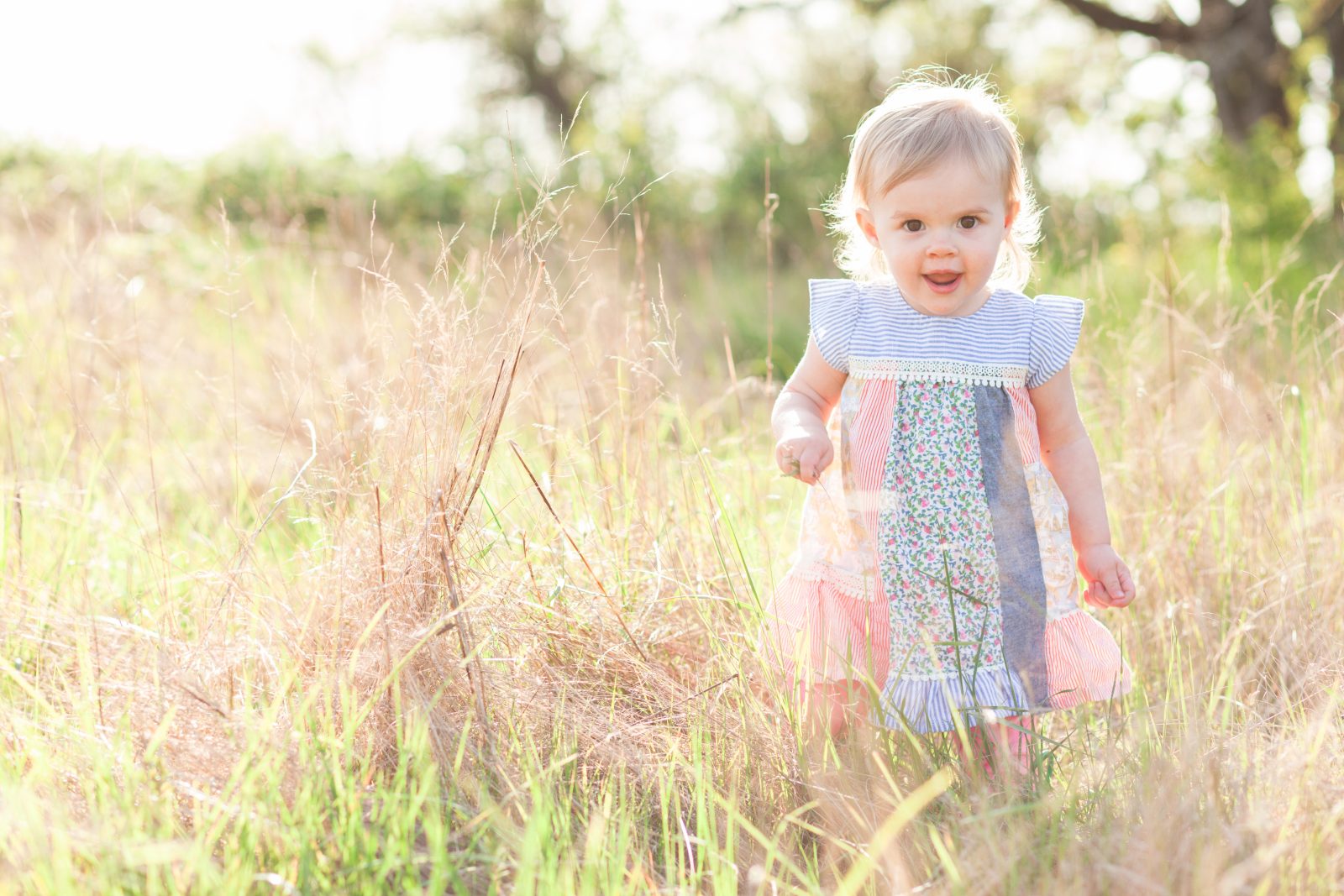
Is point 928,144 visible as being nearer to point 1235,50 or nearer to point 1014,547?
point 1014,547

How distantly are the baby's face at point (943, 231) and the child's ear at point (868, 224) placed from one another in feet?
0.11

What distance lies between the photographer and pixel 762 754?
1837 millimetres

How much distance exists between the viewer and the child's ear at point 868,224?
2016 millimetres

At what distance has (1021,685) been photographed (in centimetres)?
196

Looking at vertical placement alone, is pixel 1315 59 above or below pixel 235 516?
above

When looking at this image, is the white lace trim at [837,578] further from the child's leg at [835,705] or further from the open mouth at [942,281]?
the open mouth at [942,281]

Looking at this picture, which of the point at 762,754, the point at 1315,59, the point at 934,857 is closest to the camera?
the point at 934,857

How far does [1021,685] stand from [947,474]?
403 millimetres

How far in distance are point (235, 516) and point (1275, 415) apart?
2.28 metres

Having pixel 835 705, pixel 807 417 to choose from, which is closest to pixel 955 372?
pixel 807 417

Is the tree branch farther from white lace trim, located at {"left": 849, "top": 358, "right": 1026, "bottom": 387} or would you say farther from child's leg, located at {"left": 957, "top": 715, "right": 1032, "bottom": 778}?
child's leg, located at {"left": 957, "top": 715, "right": 1032, "bottom": 778}

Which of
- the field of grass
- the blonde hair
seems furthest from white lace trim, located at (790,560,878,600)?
the blonde hair

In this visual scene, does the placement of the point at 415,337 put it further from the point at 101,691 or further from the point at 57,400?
the point at 57,400

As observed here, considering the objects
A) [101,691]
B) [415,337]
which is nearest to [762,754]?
[415,337]
